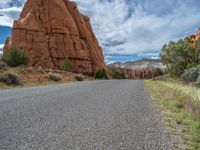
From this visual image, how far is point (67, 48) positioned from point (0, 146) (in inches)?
3237

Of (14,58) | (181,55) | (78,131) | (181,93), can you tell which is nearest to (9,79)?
(181,93)

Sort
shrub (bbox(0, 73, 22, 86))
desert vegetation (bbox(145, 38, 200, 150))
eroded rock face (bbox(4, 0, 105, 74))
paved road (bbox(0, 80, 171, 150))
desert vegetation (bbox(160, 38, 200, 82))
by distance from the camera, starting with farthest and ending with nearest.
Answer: eroded rock face (bbox(4, 0, 105, 74)) → desert vegetation (bbox(160, 38, 200, 82)) → shrub (bbox(0, 73, 22, 86)) → desert vegetation (bbox(145, 38, 200, 150)) → paved road (bbox(0, 80, 171, 150))

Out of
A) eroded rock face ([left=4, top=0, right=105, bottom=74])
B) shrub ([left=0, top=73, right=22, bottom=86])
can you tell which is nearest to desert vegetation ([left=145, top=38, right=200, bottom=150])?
shrub ([left=0, top=73, right=22, bottom=86])

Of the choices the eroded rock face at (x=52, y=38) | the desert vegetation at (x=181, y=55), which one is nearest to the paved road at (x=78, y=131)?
the desert vegetation at (x=181, y=55)

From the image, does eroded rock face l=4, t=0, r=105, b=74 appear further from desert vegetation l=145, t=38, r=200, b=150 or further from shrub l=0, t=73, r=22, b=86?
shrub l=0, t=73, r=22, b=86

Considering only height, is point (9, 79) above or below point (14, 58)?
below

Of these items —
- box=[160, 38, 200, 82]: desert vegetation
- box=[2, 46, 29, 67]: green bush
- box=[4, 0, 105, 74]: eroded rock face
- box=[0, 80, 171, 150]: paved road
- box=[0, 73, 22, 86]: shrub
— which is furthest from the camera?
box=[4, 0, 105, 74]: eroded rock face

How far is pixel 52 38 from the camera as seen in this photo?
8588 centimetres

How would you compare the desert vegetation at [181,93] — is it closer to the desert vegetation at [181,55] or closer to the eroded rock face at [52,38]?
the desert vegetation at [181,55]

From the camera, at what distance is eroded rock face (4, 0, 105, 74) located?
8206cm

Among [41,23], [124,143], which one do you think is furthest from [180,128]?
[41,23]

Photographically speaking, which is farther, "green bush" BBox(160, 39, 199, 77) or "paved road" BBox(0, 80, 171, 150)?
"green bush" BBox(160, 39, 199, 77)

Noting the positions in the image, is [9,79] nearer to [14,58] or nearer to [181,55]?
[14,58]

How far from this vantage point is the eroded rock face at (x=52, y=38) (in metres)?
82.1
